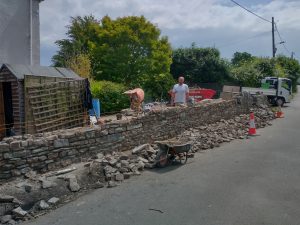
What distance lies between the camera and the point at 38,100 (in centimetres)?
1095

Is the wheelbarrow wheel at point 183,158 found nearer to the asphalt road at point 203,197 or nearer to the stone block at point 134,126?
the asphalt road at point 203,197

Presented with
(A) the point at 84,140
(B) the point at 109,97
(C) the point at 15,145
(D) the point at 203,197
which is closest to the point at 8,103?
(A) the point at 84,140

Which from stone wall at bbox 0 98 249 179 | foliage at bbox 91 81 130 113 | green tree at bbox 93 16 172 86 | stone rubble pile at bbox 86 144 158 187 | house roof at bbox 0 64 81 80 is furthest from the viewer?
green tree at bbox 93 16 172 86

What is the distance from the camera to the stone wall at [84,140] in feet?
27.5

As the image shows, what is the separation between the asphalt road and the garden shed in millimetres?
3383

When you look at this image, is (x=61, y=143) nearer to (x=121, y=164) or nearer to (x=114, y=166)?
(x=114, y=166)

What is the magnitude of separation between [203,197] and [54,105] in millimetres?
5576

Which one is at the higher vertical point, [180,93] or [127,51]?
[127,51]

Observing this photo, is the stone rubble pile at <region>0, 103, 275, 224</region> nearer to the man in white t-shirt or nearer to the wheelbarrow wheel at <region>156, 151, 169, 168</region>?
the wheelbarrow wheel at <region>156, 151, 169, 168</region>

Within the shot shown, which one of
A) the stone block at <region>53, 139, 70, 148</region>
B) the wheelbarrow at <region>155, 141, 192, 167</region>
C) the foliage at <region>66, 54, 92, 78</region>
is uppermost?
the foliage at <region>66, 54, 92, 78</region>

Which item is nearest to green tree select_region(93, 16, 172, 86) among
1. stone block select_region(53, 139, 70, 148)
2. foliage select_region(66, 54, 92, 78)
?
foliage select_region(66, 54, 92, 78)

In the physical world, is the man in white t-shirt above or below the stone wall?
above

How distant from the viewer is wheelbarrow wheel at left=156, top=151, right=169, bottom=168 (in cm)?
1033

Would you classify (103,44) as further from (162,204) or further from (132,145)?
(162,204)
